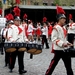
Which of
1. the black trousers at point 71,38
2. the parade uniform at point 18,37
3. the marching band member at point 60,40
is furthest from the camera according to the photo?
the black trousers at point 71,38

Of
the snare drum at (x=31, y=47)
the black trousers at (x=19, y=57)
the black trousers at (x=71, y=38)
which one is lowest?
the black trousers at (x=71, y=38)

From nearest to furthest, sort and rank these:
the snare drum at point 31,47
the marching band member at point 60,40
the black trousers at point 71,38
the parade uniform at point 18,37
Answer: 1. the marching band member at point 60,40
2. the snare drum at point 31,47
3. the parade uniform at point 18,37
4. the black trousers at point 71,38

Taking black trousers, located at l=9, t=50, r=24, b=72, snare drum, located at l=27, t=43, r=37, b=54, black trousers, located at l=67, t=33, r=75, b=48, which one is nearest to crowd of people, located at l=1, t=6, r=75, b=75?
black trousers, located at l=9, t=50, r=24, b=72

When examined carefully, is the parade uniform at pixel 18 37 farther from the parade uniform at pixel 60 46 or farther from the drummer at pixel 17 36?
the parade uniform at pixel 60 46

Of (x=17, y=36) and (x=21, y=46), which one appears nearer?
(x=21, y=46)

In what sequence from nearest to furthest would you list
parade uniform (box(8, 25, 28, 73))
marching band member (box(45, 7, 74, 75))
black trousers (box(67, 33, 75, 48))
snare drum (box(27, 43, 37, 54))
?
marching band member (box(45, 7, 74, 75)) < snare drum (box(27, 43, 37, 54)) < parade uniform (box(8, 25, 28, 73)) < black trousers (box(67, 33, 75, 48))

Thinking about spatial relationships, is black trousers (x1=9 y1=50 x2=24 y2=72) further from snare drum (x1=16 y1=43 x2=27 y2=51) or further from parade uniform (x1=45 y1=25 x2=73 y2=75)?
parade uniform (x1=45 y1=25 x2=73 y2=75)

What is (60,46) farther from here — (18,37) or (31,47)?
(18,37)

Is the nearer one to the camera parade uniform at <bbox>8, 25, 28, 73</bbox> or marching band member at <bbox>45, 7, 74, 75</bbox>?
marching band member at <bbox>45, 7, 74, 75</bbox>

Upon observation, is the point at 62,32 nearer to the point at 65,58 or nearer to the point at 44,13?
the point at 65,58

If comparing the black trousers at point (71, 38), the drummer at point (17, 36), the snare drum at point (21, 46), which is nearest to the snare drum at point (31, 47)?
the snare drum at point (21, 46)

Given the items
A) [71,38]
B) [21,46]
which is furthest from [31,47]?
[71,38]

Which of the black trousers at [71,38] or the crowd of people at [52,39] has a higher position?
the crowd of people at [52,39]

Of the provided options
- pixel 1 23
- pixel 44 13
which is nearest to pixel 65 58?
pixel 1 23
